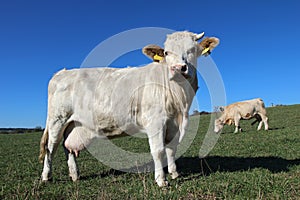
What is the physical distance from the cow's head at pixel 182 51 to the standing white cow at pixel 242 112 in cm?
1619

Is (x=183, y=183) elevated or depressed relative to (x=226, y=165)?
depressed

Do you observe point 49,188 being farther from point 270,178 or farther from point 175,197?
point 270,178

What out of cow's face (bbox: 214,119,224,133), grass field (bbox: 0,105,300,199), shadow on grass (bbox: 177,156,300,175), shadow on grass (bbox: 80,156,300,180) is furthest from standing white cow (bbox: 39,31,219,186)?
cow's face (bbox: 214,119,224,133)

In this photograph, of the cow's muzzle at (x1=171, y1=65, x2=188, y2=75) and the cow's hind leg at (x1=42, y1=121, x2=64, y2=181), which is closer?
the cow's muzzle at (x1=171, y1=65, x2=188, y2=75)

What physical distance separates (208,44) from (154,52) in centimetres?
124

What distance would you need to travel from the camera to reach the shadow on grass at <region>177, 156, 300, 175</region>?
6.83 meters

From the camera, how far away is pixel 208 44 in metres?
6.61

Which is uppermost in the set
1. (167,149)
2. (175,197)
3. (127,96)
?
(127,96)

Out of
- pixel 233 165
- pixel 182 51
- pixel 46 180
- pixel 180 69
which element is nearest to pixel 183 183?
pixel 180 69

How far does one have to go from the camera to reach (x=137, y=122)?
591 centimetres

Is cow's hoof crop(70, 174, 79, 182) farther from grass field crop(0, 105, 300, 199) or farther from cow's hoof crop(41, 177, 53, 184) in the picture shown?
cow's hoof crop(41, 177, 53, 184)

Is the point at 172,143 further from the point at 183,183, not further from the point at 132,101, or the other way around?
the point at 132,101

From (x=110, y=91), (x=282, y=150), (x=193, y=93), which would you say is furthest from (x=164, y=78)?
(x=282, y=150)

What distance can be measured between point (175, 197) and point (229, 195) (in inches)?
31.1
